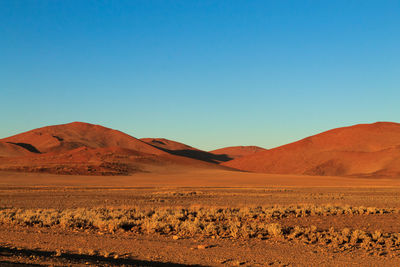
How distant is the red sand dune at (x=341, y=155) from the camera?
96.2m

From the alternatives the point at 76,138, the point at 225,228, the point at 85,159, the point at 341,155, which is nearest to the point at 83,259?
the point at 225,228

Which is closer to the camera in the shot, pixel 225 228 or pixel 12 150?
pixel 225 228

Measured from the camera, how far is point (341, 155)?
107438mm

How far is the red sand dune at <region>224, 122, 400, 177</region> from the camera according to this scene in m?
96.2

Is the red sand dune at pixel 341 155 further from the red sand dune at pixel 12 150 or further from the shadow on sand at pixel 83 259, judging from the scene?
the shadow on sand at pixel 83 259

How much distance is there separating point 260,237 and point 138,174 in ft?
215

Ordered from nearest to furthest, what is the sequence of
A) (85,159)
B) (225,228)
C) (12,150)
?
(225,228) < (85,159) < (12,150)

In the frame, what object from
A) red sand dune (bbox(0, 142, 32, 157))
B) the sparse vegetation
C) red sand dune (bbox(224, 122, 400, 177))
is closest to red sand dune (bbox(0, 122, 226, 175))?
red sand dune (bbox(0, 142, 32, 157))

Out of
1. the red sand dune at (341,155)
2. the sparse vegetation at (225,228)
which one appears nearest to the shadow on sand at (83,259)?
the sparse vegetation at (225,228)

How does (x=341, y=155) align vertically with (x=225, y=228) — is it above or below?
above

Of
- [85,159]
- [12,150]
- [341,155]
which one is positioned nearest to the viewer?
[85,159]

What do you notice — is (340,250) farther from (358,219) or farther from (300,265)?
(358,219)

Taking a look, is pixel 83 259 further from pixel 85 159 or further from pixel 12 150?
pixel 12 150

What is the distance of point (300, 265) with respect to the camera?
10.6 metres
